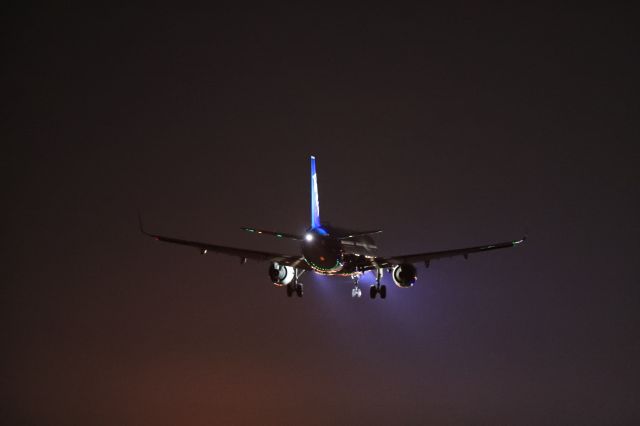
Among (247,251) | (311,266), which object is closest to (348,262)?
(311,266)

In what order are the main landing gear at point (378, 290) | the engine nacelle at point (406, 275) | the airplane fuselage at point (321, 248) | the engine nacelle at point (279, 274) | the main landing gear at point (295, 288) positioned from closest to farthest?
the airplane fuselage at point (321, 248) < the engine nacelle at point (406, 275) < the engine nacelle at point (279, 274) < the main landing gear at point (378, 290) < the main landing gear at point (295, 288)

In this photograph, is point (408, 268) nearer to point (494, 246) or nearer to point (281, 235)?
point (494, 246)

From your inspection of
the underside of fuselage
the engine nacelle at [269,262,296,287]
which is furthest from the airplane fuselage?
the engine nacelle at [269,262,296,287]

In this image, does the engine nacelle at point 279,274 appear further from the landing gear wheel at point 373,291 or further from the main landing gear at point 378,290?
the main landing gear at point 378,290

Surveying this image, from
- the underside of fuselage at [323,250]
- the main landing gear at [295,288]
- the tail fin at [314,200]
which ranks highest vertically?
the tail fin at [314,200]

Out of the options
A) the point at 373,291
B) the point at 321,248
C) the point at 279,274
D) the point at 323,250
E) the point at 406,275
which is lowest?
the point at 323,250

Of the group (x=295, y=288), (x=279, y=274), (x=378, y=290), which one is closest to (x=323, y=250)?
(x=279, y=274)

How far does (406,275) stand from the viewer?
87.1 metres

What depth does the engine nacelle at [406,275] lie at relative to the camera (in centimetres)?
8694

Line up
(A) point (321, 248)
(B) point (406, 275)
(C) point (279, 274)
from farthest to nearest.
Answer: (C) point (279, 274)
(B) point (406, 275)
(A) point (321, 248)

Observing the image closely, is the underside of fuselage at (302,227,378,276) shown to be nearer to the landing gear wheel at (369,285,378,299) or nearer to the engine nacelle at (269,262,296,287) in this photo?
the engine nacelle at (269,262,296,287)

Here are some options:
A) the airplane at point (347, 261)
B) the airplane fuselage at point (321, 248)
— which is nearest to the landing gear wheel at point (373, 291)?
the airplane at point (347, 261)

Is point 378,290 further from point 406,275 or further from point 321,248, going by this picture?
point 321,248

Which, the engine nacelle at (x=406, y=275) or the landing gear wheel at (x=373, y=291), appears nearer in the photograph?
the engine nacelle at (x=406, y=275)
